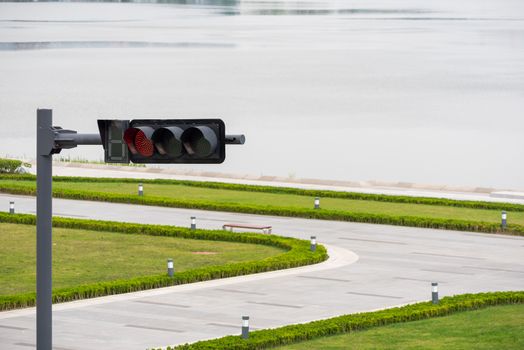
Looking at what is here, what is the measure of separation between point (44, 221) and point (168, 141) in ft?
7.37

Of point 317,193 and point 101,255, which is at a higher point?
point 317,193

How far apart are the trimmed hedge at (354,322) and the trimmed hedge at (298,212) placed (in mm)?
13493

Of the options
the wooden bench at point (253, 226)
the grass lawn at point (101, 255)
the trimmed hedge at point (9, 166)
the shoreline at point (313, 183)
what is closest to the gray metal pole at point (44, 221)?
the grass lawn at point (101, 255)

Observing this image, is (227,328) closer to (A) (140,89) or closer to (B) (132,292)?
(B) (132,292)

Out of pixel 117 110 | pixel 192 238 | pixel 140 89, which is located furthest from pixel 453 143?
pixel 192 238

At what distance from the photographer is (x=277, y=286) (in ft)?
132

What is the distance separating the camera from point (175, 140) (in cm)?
1770

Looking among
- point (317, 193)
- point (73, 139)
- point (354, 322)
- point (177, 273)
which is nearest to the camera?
point (73, 139)

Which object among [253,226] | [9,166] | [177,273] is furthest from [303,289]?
[9,166]

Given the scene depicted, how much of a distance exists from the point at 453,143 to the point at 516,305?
68325mm

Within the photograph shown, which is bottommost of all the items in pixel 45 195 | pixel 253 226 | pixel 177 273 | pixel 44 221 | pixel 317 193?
pixel 177 273

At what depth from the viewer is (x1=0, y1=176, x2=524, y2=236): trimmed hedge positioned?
169 ft

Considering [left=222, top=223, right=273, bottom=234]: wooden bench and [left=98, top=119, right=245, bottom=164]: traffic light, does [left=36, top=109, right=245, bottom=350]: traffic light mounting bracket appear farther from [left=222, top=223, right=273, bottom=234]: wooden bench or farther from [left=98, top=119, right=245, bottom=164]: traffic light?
[left=222, top=223, right=273, bottom=234]: wooden bench

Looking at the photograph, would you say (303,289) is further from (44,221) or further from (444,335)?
(44,221)
